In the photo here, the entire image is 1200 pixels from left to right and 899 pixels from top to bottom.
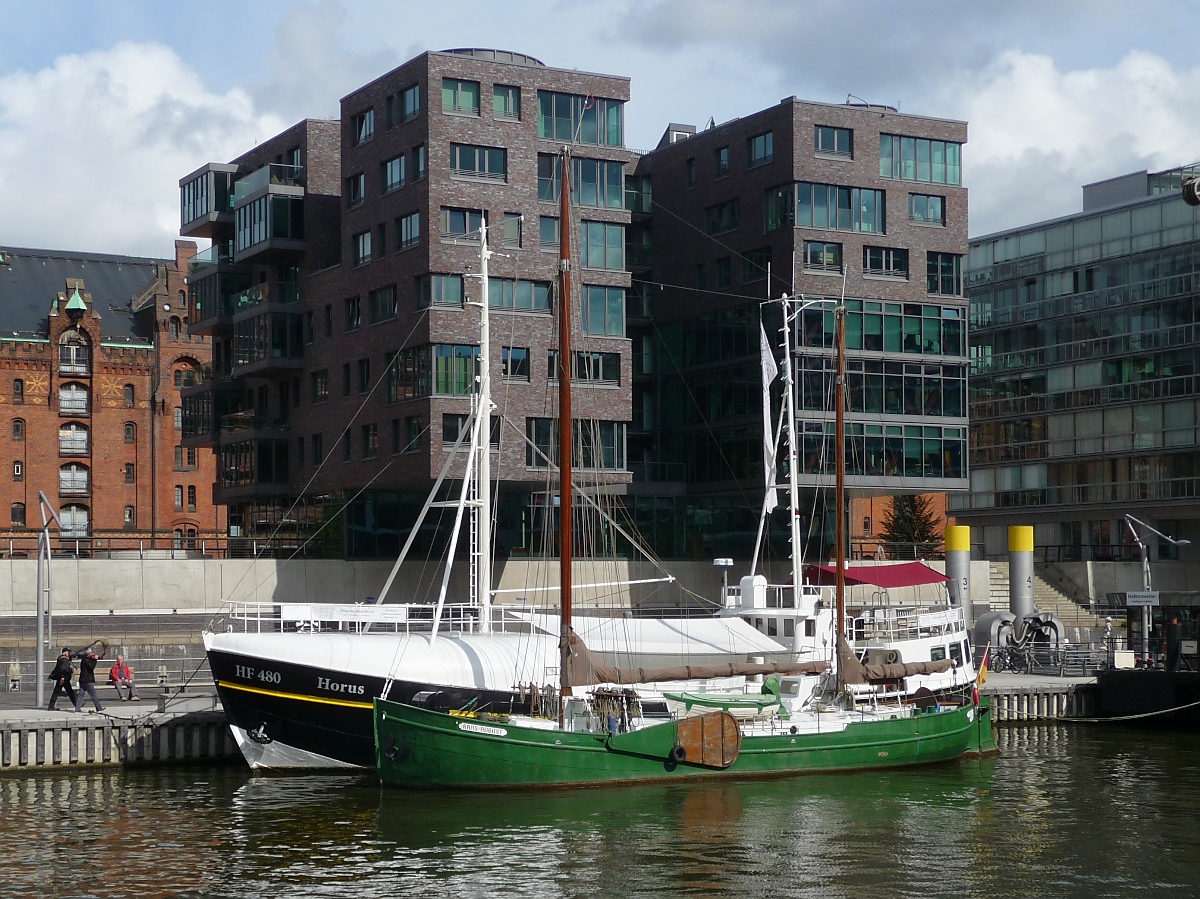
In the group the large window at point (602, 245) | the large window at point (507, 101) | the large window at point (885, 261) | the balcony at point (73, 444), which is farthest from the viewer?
the balcony at point (73, 444)

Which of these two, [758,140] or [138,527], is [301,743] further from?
[138,527]

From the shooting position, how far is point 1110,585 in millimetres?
91875

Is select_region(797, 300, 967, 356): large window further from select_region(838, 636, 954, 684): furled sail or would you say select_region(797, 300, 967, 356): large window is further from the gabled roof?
the gabled roof

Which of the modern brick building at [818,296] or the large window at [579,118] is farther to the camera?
the modern brick building at [818,296]

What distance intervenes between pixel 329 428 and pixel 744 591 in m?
35.6

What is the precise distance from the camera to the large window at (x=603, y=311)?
7369cm

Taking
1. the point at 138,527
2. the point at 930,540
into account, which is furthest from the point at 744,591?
the point at 138,527

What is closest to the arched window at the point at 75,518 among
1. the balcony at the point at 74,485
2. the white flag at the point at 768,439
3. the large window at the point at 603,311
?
the balcony at the point at 74,485

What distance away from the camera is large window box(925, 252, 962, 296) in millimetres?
80312

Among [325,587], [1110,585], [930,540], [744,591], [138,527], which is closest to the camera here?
[744,591]

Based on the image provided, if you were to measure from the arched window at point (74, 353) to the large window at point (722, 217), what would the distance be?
5065 cm

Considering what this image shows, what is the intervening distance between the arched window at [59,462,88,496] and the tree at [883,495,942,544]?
5413 centimetres

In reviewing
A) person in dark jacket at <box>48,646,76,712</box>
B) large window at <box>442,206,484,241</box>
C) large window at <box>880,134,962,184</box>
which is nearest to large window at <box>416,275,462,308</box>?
large window at <box>442,206,484,241</box>

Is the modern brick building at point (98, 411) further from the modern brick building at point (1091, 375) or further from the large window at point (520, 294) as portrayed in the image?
the modern brick building at point (1091, 375)
